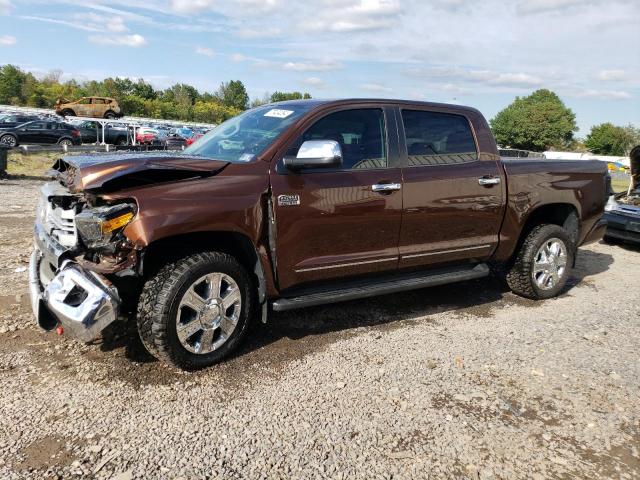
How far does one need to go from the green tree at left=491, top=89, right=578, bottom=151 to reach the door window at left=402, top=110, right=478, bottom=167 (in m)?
82.2

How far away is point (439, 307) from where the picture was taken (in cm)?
530

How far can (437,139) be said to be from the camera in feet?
15.8

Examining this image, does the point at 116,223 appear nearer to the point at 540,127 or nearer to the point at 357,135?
the point at 357,135

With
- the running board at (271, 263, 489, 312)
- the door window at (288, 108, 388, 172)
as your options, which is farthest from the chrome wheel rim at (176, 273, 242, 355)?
the door window at (288, 108, 388, 172)

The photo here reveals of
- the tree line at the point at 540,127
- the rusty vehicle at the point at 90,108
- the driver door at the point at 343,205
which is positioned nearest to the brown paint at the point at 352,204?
the driver door at the point at 343,205

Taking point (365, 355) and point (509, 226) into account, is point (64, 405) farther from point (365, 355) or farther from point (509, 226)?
point (509, 226)

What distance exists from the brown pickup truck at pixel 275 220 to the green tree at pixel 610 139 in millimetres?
68268

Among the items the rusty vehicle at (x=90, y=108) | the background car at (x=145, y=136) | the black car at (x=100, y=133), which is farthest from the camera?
the rusty vehicle at (x=90, y=108)

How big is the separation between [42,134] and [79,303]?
79.0 feet

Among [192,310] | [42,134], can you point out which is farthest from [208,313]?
[42,134]

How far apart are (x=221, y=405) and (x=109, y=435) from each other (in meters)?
0.65

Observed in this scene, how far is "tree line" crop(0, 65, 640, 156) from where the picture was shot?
6281cm

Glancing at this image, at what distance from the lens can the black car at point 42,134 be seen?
2283 centimetres

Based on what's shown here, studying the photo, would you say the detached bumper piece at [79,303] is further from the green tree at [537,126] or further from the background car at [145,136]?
the green tree at [537,126]
